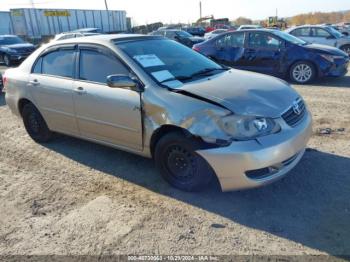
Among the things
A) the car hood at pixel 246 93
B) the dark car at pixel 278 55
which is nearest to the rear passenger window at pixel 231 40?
the dark car at pixel 278 55

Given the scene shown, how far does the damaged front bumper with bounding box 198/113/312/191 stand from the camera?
3090mm

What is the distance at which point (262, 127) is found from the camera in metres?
3.19

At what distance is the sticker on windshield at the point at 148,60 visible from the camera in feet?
12.6

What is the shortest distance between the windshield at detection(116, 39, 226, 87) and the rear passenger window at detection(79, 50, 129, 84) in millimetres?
185

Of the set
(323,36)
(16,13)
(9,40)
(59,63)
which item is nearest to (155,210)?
(59,63)

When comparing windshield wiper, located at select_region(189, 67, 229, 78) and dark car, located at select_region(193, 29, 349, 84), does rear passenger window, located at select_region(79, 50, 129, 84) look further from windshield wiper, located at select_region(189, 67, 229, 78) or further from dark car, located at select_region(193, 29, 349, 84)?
dark car, located at select_region(193, 29, 349, 84)

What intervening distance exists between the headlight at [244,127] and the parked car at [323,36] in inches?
455

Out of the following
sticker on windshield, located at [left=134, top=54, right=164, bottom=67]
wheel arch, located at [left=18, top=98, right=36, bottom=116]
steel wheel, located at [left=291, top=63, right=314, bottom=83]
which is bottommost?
steel wheel, located at [left=291, top=63, right=314, bottom=83]

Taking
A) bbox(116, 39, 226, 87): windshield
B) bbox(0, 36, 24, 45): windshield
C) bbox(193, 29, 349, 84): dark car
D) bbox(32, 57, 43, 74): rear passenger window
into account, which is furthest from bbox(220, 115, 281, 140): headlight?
bbox(0, 36, 24, 45): windshield

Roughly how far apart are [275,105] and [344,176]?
1251 millimetres

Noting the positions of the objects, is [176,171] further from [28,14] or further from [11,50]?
[28,14]

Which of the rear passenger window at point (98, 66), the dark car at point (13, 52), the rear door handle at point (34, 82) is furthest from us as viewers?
the dark car at point (13, 52)

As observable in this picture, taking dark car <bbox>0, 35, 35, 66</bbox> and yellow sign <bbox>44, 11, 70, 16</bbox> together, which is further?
yellow sign <bbox>44, 11, 70, 16</bbox>

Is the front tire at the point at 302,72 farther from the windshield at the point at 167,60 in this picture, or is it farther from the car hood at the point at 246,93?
the car hood at the point at 246,93
